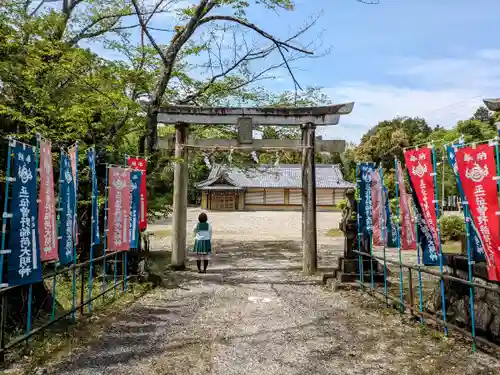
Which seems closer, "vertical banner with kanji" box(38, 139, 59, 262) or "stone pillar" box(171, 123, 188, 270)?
"vertical banner with kanji" box(38, 139, 59, 262)

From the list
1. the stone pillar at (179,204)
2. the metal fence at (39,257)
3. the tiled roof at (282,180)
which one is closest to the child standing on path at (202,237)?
the stone pillar at (179,204)

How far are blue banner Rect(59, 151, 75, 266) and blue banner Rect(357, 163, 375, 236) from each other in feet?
Result: 17.0

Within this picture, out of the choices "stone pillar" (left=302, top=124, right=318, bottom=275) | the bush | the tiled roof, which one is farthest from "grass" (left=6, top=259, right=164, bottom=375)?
the tiled roof

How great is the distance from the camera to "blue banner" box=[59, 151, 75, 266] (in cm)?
530

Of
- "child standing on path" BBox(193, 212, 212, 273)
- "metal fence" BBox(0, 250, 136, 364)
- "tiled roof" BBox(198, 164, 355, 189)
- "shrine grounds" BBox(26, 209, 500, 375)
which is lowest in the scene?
"shrine grounds" BBox(26, 209, 500, 375)

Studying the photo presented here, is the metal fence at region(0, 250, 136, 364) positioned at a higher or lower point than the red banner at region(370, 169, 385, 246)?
lower

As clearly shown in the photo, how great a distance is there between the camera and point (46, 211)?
4824 mm

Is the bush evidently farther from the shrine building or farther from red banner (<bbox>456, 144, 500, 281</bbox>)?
the shrine building

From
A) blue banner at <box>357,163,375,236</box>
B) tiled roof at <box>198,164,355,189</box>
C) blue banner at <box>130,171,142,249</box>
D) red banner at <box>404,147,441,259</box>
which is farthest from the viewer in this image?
tiled roof at <box>198,164,355,189</box>

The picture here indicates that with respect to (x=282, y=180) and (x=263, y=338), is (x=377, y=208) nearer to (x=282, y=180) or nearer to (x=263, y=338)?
(x=263, y=338)

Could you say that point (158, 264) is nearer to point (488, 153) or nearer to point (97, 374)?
point (97, 374)

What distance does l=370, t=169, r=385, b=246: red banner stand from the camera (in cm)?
738

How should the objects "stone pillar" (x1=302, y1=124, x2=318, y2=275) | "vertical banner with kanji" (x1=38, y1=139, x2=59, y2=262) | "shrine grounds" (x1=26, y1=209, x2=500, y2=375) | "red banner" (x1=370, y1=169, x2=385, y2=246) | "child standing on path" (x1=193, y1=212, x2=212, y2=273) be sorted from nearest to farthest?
"shrine grounds" (x1=26, y1=209, x2=500, y2=375) < "vertical banner with kanji" (x1=38, y1=139, x2=59, y2=262) < "red banner" (x1=370, y1=169, x2=385, y2=246) < "child standing on path" (x1=193, y1=212, x2=212, y2=273) < "stone pillar" (x1=302, y1=124, x2=318, y2=275)

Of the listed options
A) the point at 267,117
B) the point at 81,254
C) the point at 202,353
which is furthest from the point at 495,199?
the point at 81,254
